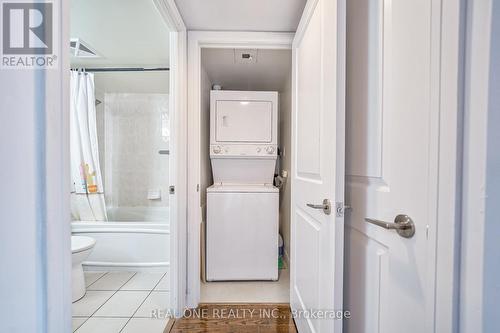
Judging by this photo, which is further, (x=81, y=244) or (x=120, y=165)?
(x=120, y=165)

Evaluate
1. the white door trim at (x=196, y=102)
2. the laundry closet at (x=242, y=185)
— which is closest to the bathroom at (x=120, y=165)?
the white door trim at (x=196, y=102)

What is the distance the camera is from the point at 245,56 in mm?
2055

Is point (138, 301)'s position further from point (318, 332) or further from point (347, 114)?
point (347, 114)

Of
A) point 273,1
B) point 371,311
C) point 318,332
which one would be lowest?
point 318,332

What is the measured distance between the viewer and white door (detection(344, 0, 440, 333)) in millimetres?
581

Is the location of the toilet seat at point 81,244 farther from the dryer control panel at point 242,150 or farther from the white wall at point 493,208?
the white wall at point 493,208

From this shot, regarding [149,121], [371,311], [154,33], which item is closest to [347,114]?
[371,311]

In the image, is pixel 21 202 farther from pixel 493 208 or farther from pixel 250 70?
pixel 250 70

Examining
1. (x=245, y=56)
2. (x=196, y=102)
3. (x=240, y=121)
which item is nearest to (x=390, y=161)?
(x=196, y=102)

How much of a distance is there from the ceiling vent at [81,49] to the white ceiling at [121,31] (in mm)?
45

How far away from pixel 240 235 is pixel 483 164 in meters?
1.82

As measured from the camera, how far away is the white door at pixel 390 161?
0.58m

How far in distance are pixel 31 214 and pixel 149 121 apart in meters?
A: 2.69

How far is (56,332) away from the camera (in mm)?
496
